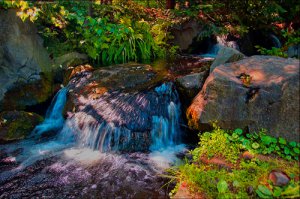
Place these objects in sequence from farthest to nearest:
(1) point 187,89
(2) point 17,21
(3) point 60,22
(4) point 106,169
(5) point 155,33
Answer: (5) point 155,33
(3) point 60,22
(2) point 17,21
(1) point 187,89
(4) point 106,169

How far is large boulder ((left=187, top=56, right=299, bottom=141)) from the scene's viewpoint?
164 inches

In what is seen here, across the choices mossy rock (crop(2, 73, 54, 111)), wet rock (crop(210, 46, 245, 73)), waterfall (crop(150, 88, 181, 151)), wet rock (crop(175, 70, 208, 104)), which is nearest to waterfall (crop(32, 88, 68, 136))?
mossy rock (crop(2, 73, 54, 111))

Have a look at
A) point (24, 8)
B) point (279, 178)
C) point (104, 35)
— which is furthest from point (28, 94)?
point (279, 178)

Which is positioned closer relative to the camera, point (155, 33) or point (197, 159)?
point (197, 159)

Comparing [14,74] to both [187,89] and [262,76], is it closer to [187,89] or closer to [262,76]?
[187,89]

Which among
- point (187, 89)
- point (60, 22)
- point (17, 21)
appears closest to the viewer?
point (187, 89)

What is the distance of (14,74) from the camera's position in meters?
7.37

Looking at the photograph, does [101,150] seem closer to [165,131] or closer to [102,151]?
[102,151]

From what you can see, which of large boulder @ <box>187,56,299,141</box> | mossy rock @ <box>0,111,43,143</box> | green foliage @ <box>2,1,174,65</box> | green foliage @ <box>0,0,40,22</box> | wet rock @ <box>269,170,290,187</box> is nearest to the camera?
wet rock @ <box>269,170,290,187</box>

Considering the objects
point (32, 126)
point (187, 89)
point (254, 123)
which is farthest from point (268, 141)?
point (32, 126)

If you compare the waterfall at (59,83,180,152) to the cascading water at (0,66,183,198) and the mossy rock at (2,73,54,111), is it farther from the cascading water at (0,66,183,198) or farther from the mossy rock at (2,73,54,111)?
the mossy rock at (2,73,54,111)

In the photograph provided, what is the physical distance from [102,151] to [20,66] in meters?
3.70

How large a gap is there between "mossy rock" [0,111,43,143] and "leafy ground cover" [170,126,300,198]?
361cm

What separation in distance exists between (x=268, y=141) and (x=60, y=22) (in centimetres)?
663
